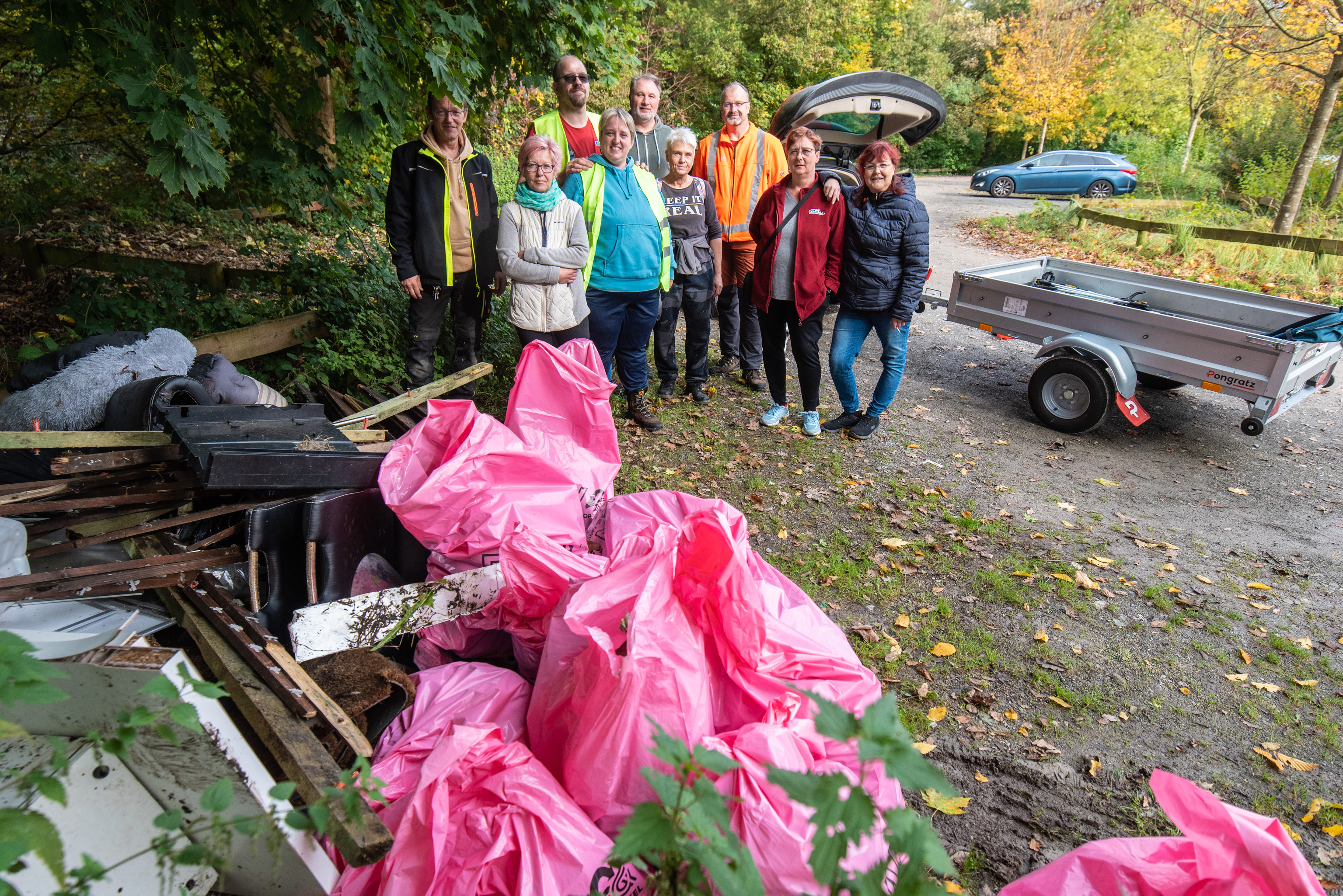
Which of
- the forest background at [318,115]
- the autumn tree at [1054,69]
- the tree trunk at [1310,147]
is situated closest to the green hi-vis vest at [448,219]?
the forest background at [318,115]

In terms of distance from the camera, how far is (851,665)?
2115mm

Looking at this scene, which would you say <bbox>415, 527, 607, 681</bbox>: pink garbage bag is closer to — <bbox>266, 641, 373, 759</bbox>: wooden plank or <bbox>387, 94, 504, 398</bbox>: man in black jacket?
<bbox>266, 641, 373, 759</bbox>: wooden plank

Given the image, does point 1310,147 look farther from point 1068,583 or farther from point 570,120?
point 570,120

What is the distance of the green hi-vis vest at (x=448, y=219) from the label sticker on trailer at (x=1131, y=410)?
15.1 ft

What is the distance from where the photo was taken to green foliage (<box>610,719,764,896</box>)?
91 centimetres

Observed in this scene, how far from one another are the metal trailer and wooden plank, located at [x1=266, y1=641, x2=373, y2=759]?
522cm

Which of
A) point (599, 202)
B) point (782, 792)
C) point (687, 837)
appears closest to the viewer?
point (687, 837)

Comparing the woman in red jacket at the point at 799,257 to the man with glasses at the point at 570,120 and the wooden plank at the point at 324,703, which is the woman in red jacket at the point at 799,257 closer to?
the man with glasses at the point at 570,120

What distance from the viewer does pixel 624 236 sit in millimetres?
4465

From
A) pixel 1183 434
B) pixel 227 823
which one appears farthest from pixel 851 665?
pixel 1183 434

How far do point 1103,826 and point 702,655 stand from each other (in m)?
1.59

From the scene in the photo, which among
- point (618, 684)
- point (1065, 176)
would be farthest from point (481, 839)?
point (1065, 176)

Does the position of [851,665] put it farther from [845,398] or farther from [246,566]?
[845,398]

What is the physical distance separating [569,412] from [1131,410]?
417 cm
